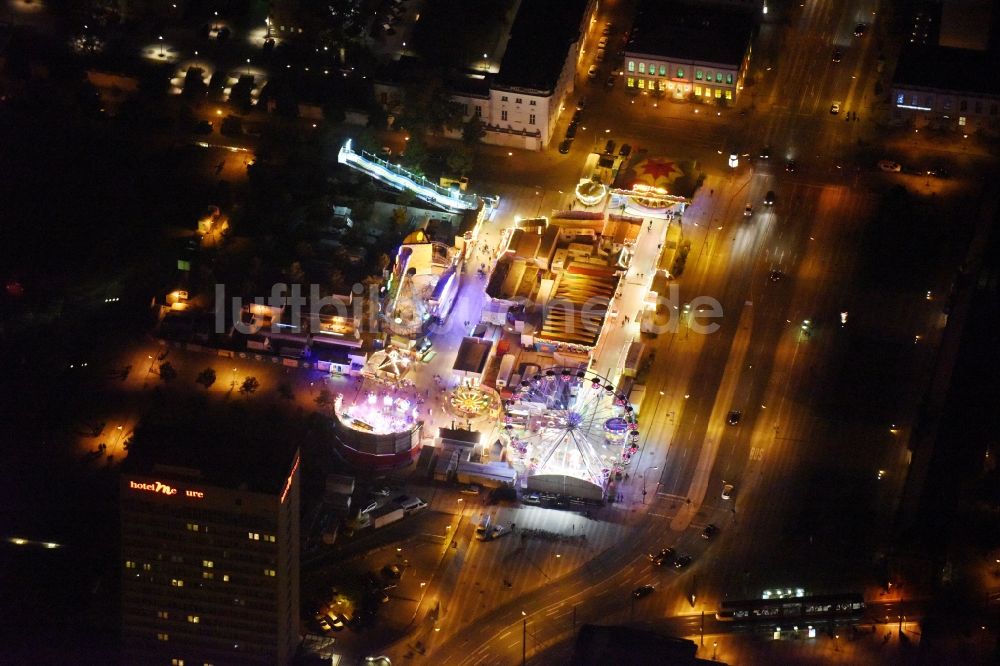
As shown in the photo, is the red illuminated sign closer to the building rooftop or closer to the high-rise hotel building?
the high-rise hotel building

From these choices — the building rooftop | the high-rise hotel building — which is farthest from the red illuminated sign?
the building rooftop

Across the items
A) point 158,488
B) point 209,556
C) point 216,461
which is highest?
point 216,461

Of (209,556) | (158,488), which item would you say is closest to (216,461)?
(158,488)

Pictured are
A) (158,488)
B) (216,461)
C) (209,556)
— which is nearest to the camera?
(158,488)

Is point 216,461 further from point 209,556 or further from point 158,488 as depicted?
point 209,556

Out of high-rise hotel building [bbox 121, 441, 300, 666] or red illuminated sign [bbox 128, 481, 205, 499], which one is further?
red illuminated sign [bbox 128, 481, 205, 499]

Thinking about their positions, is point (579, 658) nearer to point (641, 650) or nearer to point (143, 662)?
point (641, 650)

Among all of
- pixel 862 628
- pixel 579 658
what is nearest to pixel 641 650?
pixel 579 658

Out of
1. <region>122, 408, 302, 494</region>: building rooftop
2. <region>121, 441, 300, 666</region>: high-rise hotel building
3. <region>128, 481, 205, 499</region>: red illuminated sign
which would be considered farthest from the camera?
<region>128, 481, 205, 499</region>: red illuminated sign
